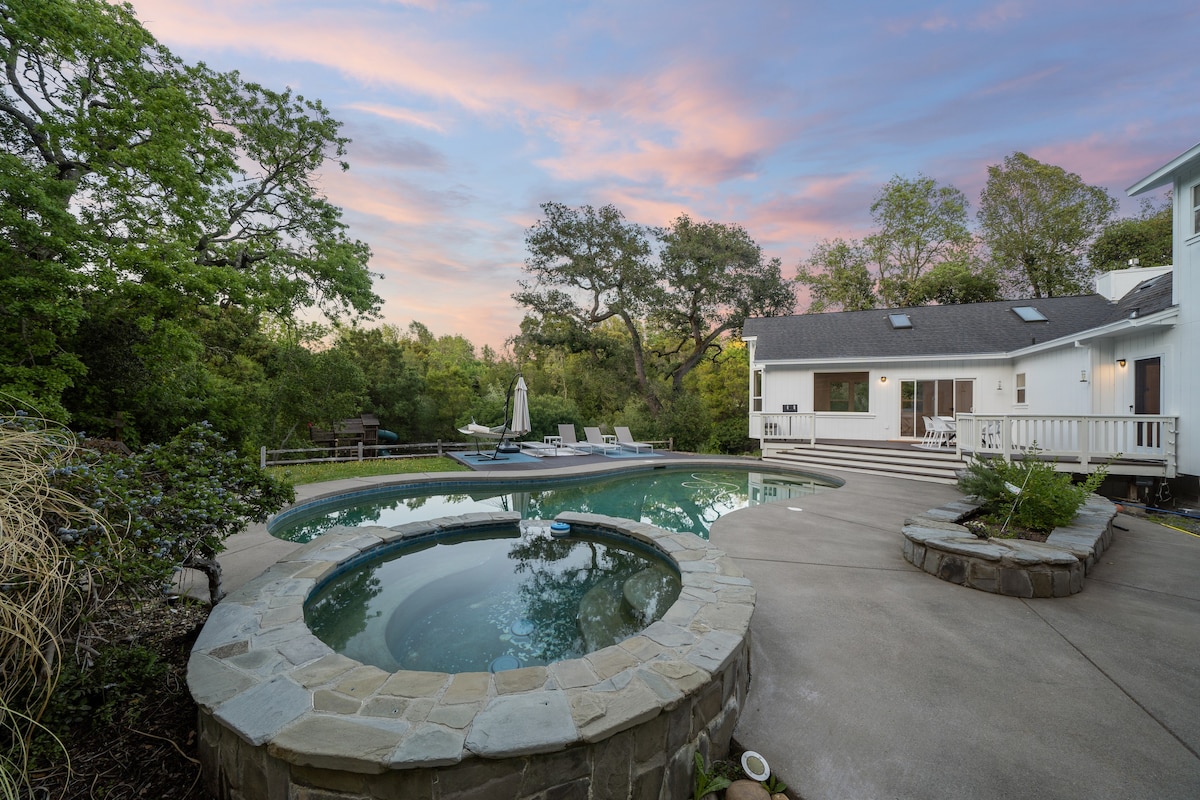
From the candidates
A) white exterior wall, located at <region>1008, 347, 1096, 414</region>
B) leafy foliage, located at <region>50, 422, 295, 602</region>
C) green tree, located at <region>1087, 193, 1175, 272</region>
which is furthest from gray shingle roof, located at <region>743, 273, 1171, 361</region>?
leafy foliage, located at <region>50, 422, 295, 602</region>

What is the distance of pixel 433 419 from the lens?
1706cm

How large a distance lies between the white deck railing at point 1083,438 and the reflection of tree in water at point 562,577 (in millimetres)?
6508

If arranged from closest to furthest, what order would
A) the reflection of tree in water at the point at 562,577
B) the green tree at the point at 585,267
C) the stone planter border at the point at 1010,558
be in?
1. the reflection of tree in water at the point at 562,577
2. the stone planter border at the point at 1010,558
3. the green tree at the point at 585,267

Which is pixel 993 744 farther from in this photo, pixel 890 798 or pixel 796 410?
pixel 796 410

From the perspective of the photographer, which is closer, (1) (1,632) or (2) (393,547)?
(1) (1,632)

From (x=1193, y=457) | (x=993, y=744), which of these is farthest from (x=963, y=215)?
(x=993, y=744)

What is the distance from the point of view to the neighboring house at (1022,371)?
712 centimetres

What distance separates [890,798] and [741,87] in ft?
36.6

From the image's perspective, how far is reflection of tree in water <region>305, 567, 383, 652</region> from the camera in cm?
333

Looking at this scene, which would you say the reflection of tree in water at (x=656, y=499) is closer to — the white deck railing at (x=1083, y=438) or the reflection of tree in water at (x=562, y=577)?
the reflection of tree in water at (x=562, y=577)

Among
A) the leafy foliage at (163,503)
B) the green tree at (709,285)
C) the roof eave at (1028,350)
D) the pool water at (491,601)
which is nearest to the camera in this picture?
the leafy foliage at (163,503)

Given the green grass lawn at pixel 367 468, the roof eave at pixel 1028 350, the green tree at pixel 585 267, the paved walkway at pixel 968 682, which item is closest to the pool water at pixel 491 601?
the paved walkway at pixel 968 682

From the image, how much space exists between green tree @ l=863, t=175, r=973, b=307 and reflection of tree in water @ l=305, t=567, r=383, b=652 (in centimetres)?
2775

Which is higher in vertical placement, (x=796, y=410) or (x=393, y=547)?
(x=796, y=410)
